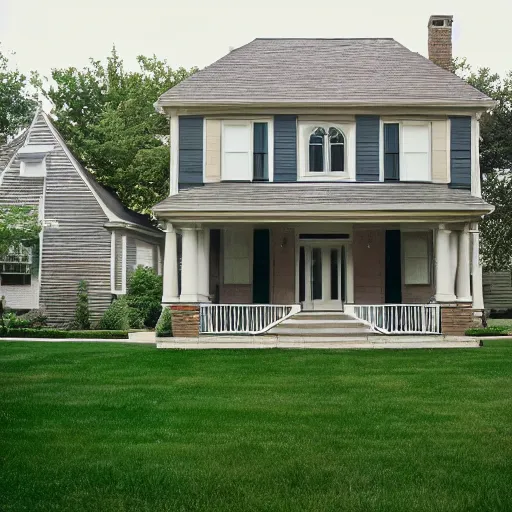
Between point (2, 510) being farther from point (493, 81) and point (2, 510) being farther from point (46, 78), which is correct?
point (493, 81)

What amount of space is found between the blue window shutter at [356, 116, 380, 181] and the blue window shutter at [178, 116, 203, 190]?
3.96 m

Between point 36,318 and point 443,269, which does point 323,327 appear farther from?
point 36,318

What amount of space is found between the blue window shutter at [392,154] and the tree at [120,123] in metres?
12.5

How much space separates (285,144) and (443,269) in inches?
203

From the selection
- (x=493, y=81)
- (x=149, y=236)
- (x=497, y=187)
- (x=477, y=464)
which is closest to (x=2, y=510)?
(x=477, y=464)

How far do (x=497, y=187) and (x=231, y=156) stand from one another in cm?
1718

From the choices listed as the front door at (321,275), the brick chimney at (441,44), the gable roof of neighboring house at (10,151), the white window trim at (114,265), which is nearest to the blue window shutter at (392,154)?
the front door at (321,275)

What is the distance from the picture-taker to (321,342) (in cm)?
1975

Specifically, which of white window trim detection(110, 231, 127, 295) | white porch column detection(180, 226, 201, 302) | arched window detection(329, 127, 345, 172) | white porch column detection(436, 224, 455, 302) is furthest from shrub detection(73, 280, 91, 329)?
white porch column detection(436, 224, 455, 302)

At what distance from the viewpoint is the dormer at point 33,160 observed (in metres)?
28.6

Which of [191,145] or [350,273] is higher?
[191,145]

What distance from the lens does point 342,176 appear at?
22969 millimetres

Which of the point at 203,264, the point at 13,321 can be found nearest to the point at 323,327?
the point at 203,264

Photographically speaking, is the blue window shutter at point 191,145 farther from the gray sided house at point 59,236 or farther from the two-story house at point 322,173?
the gray sided house at point 59,236
